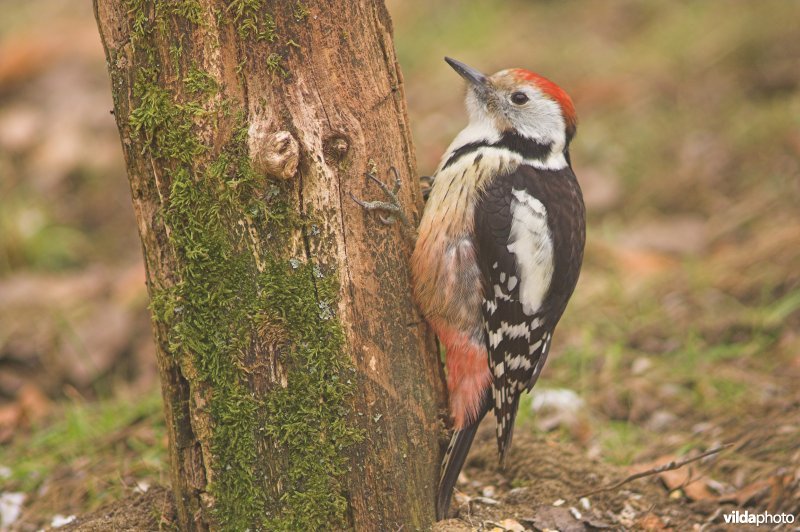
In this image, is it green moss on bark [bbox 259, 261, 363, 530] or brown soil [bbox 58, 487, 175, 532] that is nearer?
green moss on bark [bbox 259, 261, 363, 530]

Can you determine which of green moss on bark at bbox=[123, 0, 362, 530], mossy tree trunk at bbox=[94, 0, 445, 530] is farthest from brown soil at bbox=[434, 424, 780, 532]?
green moss on bark at bbox=[123, 0, 362, 530]

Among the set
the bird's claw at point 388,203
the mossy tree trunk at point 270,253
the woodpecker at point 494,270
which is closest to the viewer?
the mossy tree trunk at point 270,253

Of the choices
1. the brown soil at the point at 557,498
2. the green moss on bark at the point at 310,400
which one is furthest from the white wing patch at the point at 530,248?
the green moss on bark at the point at 310,400

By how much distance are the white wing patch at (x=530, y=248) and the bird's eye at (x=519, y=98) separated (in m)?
0.61

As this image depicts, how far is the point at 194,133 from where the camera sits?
2650mm

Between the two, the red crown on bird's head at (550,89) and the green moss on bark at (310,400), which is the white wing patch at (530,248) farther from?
the green moss on bark at (310,400)

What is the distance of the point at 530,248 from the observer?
3.45 m

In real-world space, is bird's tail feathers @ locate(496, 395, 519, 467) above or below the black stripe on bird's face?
below

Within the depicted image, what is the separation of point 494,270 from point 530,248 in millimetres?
183

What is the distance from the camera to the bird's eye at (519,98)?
12.8 feet

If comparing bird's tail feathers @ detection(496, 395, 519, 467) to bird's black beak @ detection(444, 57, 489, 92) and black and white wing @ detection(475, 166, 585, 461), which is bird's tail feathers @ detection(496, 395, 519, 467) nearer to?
black and white wing @ detection(475, 166, 585, 461)

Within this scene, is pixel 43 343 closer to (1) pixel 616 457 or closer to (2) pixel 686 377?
(1) pixel 616 457

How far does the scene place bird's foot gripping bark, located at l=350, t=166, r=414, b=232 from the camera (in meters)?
2.88

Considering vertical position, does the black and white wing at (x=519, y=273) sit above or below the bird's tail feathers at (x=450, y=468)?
above
